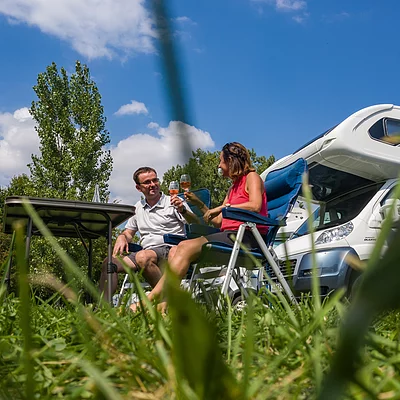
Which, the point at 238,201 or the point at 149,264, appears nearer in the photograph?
the point at 238,201

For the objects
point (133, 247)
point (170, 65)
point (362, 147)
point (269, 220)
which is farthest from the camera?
point (362, 147)

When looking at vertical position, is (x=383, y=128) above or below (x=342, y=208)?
above

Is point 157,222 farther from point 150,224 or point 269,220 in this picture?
point 269,220

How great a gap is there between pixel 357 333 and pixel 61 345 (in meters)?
0.69

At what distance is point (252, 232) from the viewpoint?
3.21 metres

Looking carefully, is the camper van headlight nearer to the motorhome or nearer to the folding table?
the motorhome

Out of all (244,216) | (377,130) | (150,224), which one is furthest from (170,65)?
(377,130)

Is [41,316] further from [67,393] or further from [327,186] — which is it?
[327,186]

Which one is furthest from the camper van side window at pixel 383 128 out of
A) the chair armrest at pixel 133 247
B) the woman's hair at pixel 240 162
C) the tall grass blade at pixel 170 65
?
the tall grass blade at pixel 170 65

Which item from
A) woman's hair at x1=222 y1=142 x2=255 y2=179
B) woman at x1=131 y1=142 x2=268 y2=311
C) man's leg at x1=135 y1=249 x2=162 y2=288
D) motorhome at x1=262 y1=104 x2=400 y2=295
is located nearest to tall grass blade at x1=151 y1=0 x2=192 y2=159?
woman at x1=131 y1=142 x2=268 y2=311

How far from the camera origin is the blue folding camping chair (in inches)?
118

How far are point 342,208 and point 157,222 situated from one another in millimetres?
2589

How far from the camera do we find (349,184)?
241 inches

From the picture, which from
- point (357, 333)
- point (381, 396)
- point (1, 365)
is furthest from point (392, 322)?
point (357, 333)
